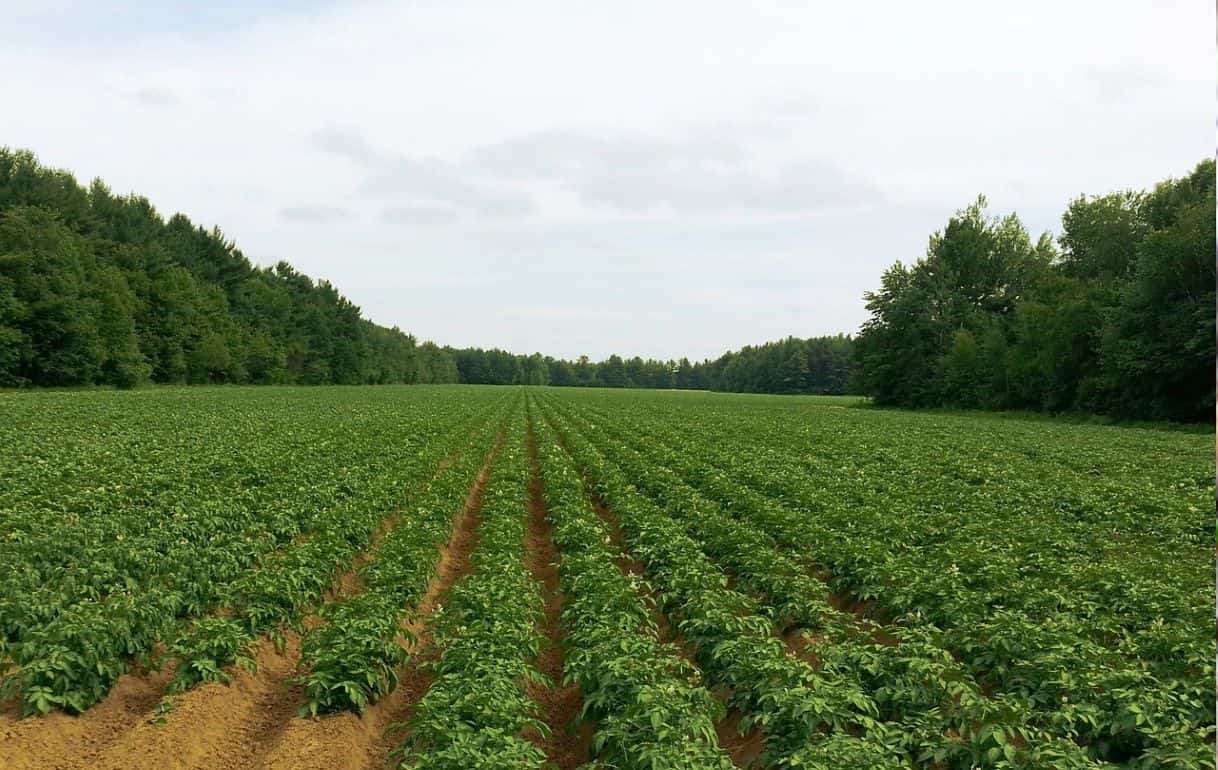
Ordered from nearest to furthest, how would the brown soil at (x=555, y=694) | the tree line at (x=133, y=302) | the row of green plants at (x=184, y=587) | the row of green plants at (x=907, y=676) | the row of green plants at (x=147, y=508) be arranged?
the row of green plants at (x=907, y=676), the brown soil at (x=555, y=694), the row of green plants at (x=184, y=587), the row of green plants at (x=147, y=508), the tree line at (x=133, y=302)

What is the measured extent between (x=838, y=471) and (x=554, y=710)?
14.8m

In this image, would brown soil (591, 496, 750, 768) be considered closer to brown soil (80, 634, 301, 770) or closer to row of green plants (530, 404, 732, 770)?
row of green plants (530, 404, 732, 770)

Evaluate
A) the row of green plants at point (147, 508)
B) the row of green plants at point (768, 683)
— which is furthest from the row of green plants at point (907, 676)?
the row of green plants at point (147, 508)

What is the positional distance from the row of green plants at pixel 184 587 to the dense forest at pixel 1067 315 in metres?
43.7

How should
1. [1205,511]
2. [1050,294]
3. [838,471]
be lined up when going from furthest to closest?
[1050,294] → [838,471] → [1205,511]

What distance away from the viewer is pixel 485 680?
5941 mm

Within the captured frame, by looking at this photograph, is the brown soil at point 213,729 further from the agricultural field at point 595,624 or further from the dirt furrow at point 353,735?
the dirt furrow at point 353,735

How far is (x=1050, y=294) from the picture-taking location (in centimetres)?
5762

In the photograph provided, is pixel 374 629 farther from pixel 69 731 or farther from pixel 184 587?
pixel 184 587

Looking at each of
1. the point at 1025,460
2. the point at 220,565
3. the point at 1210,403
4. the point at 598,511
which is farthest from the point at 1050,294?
the point at 220,565

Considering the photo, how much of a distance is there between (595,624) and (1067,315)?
5360cm

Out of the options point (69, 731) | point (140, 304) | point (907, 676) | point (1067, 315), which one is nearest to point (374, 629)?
point (69, 731)

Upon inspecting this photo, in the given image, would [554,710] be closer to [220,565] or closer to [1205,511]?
[220,565]

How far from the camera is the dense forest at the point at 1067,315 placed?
39.2m
